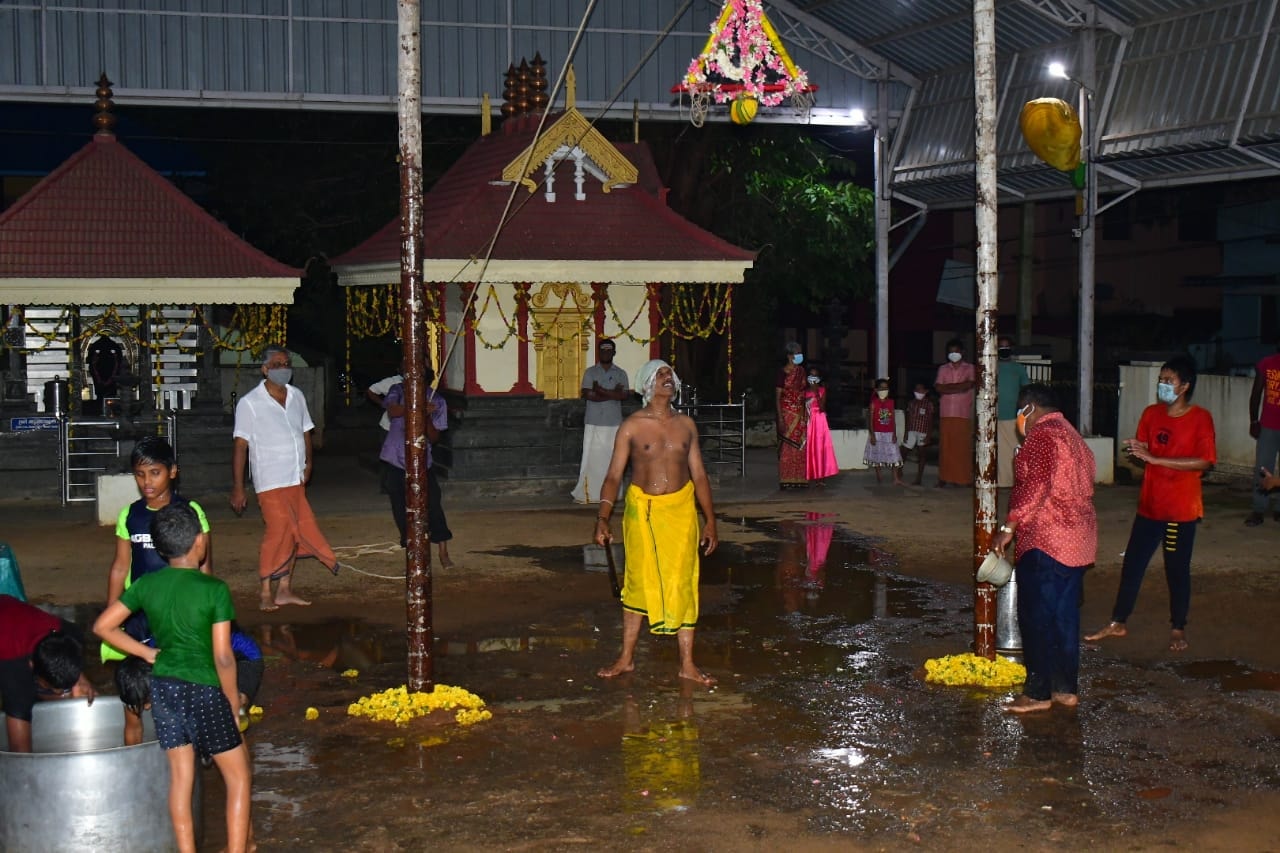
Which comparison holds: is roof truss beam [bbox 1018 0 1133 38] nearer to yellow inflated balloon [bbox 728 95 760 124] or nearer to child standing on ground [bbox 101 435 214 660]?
yellow inflated balloon [bbox 728 95 760 124]

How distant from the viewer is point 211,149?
2833 centimetres

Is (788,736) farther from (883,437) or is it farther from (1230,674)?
Answer: (883,437)

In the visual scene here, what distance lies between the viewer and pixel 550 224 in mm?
18344

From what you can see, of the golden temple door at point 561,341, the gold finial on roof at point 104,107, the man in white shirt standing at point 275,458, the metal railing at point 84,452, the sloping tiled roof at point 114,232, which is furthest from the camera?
the golden temple door at point 561,341

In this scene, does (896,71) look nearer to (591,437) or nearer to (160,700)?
(591,437)

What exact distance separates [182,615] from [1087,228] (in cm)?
1443

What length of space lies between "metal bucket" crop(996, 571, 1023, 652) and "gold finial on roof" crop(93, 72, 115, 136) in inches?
492

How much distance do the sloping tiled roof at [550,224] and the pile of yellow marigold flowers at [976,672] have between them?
31.2 feet

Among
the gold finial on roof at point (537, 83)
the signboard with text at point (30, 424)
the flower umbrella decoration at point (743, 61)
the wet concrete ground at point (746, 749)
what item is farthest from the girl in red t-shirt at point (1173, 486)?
the signboard with text at point (30, 424)

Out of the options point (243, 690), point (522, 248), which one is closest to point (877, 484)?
point (522, 248)

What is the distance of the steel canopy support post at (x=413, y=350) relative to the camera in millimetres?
7895

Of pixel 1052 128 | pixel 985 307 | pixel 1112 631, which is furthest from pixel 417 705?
pixel 1052 128

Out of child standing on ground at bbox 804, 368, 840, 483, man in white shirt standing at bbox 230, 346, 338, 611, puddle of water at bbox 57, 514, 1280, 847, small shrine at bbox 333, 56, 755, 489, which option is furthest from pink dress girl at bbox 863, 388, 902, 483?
man in white shirt standing at bbox 230, 346, 338, 611

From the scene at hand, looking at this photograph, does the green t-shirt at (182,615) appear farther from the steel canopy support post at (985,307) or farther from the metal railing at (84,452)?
the metal railing at (84,452)
